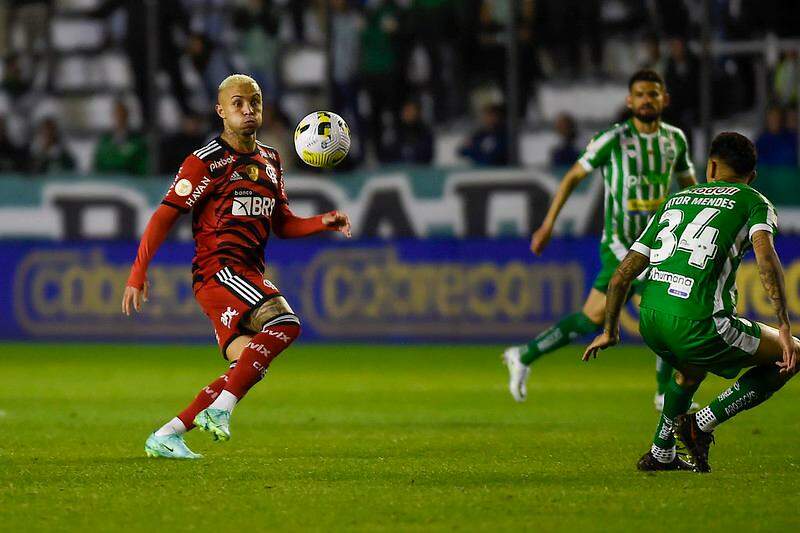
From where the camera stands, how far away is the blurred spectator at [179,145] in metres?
17.0

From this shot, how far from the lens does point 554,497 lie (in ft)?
20.5

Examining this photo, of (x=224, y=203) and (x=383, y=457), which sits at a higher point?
(x=224, y=203)

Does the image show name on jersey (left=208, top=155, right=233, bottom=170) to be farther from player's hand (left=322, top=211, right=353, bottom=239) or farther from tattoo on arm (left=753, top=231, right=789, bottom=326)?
tattoo on arm (left=753, top=231, right=789, bottom=326)

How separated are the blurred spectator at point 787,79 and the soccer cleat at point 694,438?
9.88 m

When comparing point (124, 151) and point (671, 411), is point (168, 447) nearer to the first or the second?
point (671, 411)

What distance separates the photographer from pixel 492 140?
16484mm

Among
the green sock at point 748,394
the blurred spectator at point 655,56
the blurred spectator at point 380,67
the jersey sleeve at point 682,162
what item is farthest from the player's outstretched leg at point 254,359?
the blurred spectator at point 380,67

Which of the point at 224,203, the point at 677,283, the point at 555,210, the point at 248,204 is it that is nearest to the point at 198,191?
the point at 224,203

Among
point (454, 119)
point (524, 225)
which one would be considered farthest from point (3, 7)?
point (524, 225)

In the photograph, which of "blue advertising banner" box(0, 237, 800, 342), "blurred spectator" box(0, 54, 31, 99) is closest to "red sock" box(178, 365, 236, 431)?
"blue advertising banner" box(0, 237, 800, 342)

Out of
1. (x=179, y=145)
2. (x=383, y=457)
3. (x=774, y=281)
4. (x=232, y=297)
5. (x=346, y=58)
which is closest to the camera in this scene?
(x=774, y=281)

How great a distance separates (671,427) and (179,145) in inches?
441

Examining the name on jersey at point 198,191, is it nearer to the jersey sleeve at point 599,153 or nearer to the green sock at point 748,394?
the green sock at point 748,394

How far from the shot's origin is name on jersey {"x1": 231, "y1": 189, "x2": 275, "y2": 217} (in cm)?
750
